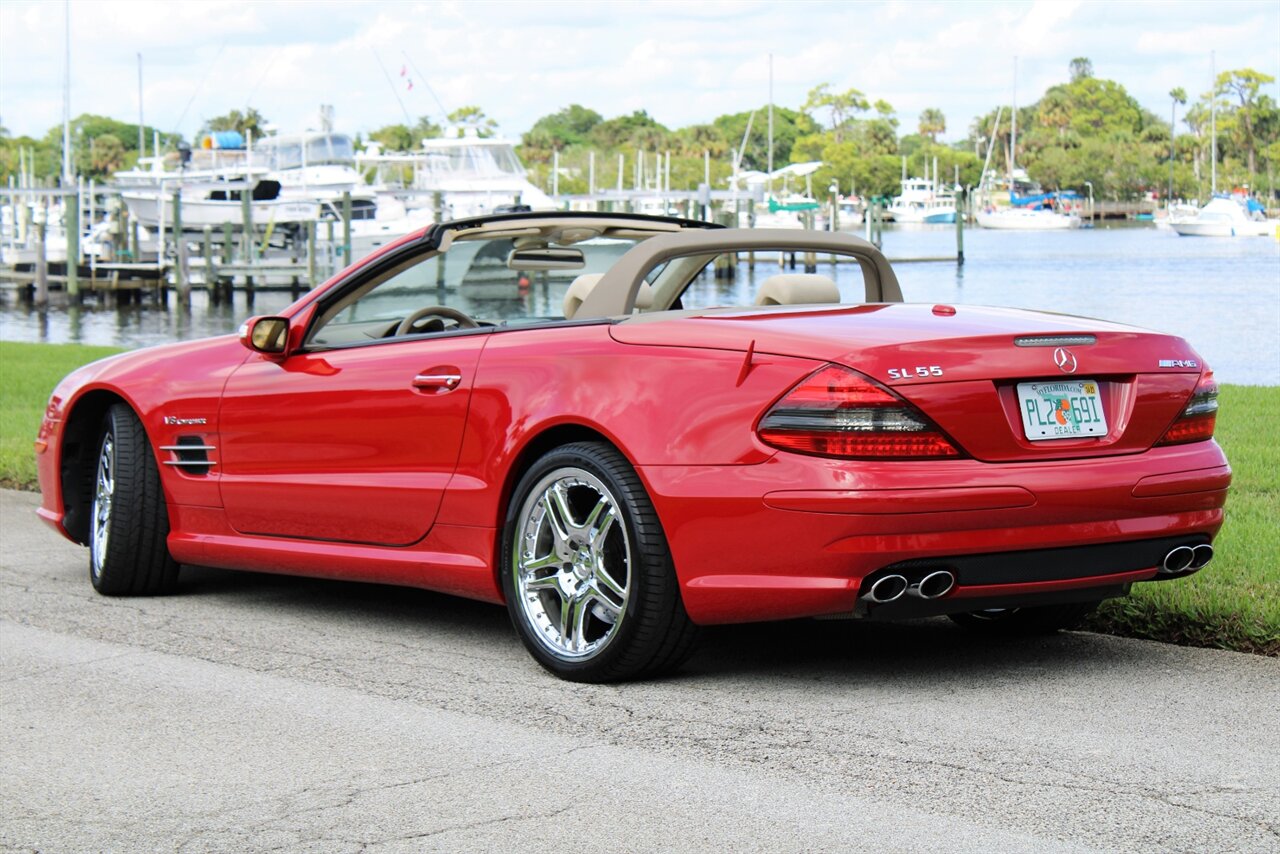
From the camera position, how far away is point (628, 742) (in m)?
4.77

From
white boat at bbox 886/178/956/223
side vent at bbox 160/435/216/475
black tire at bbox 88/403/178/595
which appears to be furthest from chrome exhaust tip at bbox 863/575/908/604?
white boat at bbox 886/178/956/223

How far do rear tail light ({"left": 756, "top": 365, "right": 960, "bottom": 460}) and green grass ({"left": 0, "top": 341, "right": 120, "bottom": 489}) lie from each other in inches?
280

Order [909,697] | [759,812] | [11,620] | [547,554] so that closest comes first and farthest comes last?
[759,812]
[909,697]
[547,554]
[11,620]

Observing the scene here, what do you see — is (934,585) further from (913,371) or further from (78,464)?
(78,464)

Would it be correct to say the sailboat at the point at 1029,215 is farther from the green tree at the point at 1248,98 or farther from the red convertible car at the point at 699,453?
the red convertible car at the point at 699,453

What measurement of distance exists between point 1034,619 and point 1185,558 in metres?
0.83

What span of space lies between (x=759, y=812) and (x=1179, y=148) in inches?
6871

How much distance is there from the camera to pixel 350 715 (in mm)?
5129

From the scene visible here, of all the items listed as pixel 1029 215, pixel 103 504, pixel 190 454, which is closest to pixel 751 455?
pixel 190 454

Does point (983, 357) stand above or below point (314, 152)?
below

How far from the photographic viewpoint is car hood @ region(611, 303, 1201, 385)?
5.00 metres

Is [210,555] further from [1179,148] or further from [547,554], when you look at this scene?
[1179,148]

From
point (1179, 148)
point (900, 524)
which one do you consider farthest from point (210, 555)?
point (1179, 148)

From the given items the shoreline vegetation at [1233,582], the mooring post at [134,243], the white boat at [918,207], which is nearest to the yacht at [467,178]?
the mooring post at [134,243]
